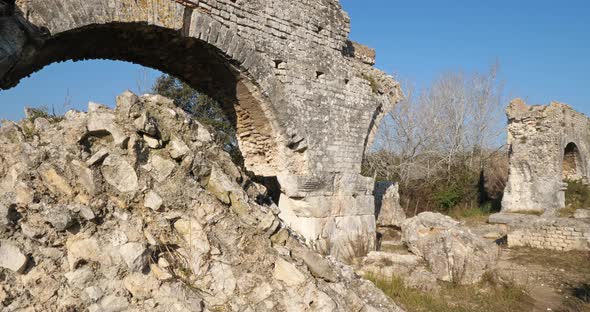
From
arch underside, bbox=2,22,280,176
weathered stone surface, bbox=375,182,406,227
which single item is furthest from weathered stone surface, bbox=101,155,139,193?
weathered stone surface, bbox=375,182,406,227

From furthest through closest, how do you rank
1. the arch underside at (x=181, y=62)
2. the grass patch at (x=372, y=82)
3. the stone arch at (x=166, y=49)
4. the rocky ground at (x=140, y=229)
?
the grass patch at (x=372, y=82), the arch underside at (x=181, y=62), the stone arch at (x=166, y=49), the rocky ground at (x=140, y=229)

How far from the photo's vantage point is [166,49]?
6.27 meters

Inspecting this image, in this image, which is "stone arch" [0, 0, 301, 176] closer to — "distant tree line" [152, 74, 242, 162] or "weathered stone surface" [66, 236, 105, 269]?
"weathered stone surface" [66, 236, 105, 269]

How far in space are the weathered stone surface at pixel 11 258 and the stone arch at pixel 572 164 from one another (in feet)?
63.2

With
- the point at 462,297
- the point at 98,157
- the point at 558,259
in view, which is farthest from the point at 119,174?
the point at 558,259

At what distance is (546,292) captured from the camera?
6.62 m

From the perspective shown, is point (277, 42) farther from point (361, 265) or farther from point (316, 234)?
point (361, 265)

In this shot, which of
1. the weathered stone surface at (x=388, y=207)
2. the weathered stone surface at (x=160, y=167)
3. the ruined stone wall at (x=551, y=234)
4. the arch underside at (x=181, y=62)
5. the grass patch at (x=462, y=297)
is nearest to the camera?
the weathered stone surface at (x=160, y=167)

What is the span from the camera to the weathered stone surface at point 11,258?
97.8 inches

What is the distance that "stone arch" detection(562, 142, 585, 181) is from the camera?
1787 centimetres

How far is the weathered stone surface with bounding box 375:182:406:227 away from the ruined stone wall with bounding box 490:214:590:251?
8.50 ft

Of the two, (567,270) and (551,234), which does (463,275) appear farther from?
(551,234)

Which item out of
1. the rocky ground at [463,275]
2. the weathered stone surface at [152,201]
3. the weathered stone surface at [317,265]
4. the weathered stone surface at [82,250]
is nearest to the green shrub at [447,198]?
the rocky ground at [463,275]

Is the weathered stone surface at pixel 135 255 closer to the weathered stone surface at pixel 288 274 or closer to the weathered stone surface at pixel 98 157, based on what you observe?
the weathered stone surface at pixel 98 157
